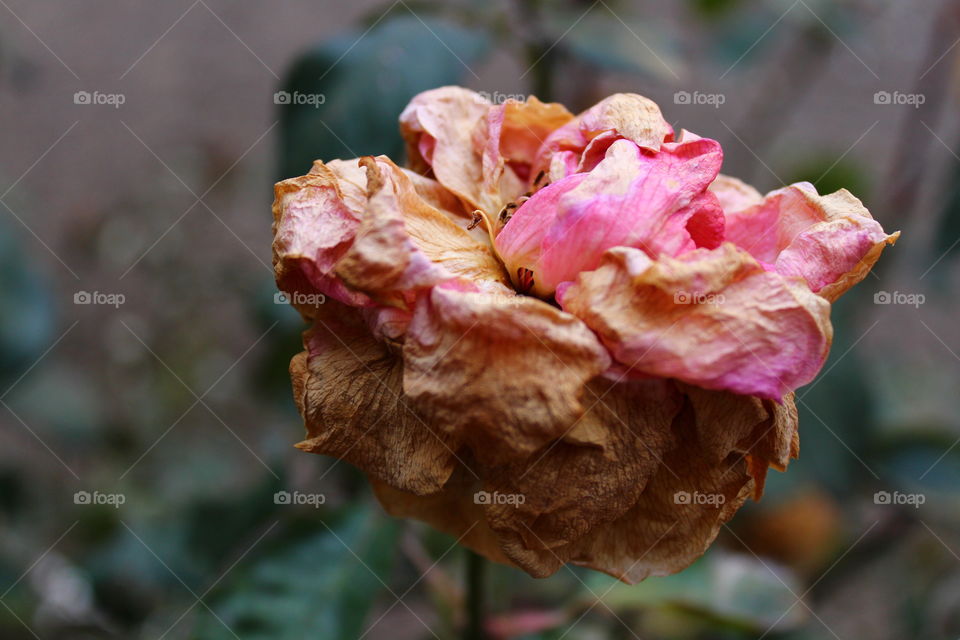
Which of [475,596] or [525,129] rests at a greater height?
[525,129]

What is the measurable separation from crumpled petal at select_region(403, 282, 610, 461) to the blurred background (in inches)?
17.5

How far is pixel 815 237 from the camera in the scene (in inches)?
26.7

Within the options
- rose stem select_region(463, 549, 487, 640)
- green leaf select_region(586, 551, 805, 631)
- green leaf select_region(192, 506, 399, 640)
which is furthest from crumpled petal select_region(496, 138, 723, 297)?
green leaf select_region(586, 551, 805, 631)

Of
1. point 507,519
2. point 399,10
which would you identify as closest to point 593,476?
point 507,519

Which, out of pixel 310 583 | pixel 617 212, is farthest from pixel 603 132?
pixel 310 583

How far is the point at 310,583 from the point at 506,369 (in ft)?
1.67

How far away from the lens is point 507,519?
0.65 m

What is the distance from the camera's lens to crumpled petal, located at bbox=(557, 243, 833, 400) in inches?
23.5

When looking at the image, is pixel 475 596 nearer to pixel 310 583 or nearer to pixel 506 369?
pixel 310 583

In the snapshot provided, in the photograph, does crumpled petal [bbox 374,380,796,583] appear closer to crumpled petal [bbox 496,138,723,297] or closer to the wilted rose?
the wilted rose

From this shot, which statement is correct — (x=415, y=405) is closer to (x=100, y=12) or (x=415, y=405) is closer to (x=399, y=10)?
(x=399, y=10)

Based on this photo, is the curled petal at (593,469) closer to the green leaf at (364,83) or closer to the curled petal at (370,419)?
the curled petal at (370,419)

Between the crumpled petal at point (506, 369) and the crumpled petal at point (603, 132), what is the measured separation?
178 mm

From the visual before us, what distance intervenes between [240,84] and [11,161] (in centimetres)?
59
